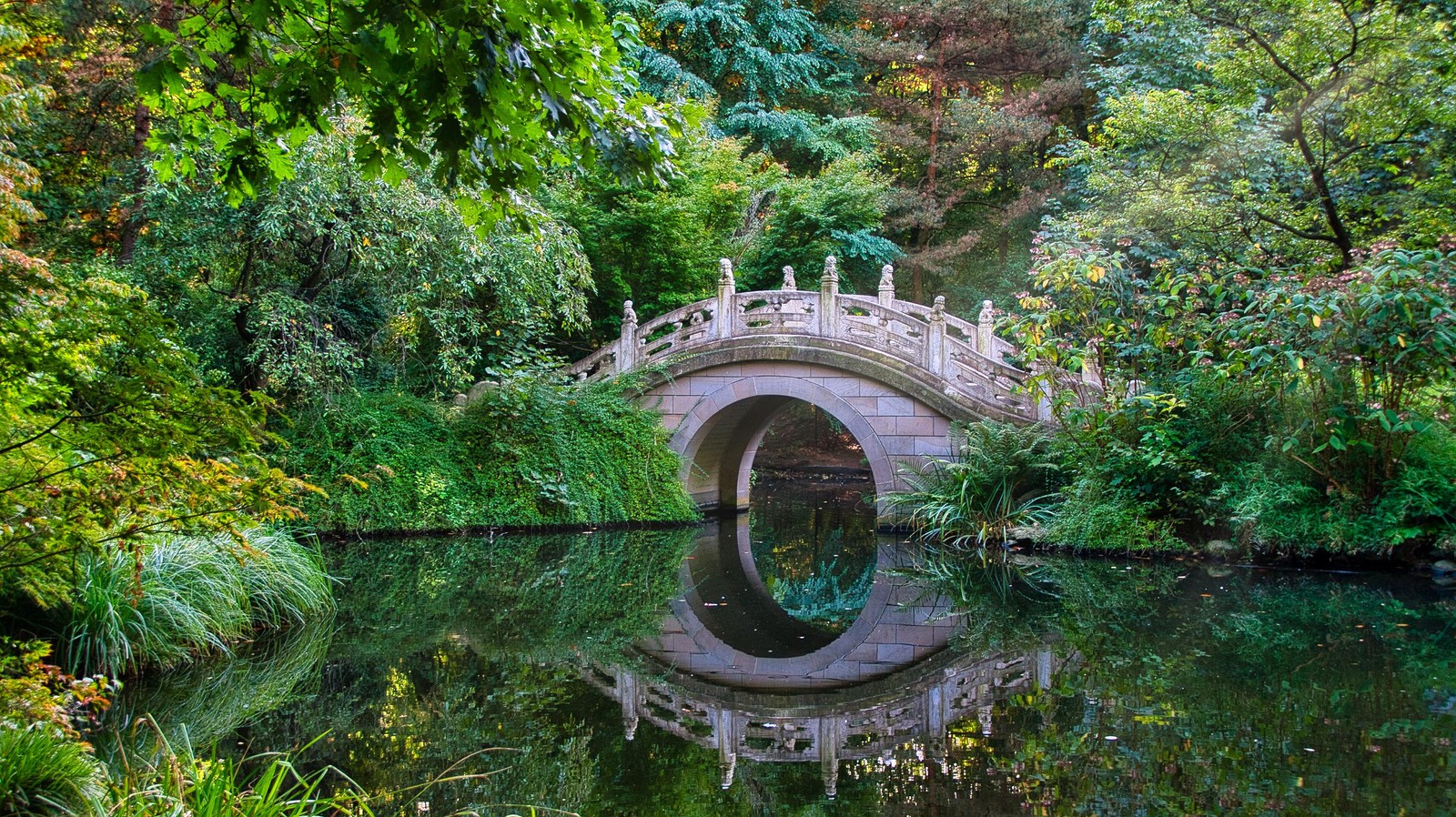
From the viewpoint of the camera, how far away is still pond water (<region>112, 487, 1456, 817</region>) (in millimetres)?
4633

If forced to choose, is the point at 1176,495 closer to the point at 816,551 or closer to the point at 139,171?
the point at 816,551

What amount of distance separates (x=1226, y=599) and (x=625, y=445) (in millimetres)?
7464

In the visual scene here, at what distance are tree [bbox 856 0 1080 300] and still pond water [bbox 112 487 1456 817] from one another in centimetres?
1089

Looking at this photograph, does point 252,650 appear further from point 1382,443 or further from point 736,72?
point 736,72

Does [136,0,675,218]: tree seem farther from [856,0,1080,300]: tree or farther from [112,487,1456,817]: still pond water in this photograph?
[856,0,1080,300]: tree

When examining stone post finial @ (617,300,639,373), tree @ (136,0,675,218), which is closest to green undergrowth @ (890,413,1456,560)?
stone post finial @ (617,300,639,373)

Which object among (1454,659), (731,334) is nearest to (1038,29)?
(731,334)

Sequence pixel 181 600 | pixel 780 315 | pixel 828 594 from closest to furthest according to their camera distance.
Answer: pixel 181 600 < pixel 828 594 < pixel 780 315

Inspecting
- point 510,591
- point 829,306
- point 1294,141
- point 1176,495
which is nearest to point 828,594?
point 510,591

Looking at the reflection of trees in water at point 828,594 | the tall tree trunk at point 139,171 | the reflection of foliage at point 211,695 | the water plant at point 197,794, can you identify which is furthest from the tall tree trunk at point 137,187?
the water plant at point 197,794

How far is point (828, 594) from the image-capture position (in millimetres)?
10133

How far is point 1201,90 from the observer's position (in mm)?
12477

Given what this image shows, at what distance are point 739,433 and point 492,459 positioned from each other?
3.88 metres

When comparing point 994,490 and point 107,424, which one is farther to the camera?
point 994,490
